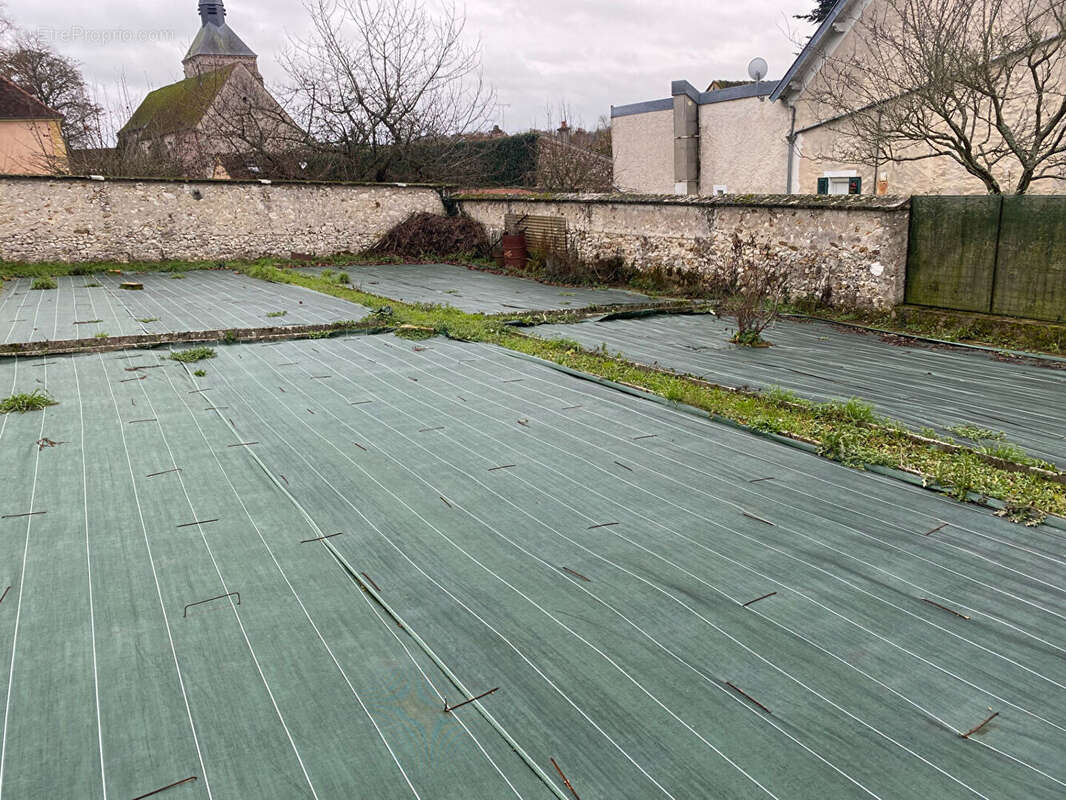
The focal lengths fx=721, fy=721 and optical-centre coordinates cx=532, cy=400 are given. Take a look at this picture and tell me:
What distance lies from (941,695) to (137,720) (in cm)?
224

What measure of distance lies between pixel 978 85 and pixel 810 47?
482cm

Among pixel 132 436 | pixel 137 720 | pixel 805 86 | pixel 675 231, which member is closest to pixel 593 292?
pixel 675 231

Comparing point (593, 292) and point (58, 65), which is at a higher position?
point (58, 65)

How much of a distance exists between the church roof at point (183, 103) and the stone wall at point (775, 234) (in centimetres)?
1691

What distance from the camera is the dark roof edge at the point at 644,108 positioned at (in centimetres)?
1577

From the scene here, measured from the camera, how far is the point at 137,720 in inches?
76.4

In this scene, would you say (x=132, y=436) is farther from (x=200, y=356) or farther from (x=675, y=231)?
(x=675, y=231)

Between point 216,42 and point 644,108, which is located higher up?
point 216,42

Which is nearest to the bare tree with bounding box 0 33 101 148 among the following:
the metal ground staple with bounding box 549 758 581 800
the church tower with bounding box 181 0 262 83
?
the church tower with bounding box 181 0 262 83

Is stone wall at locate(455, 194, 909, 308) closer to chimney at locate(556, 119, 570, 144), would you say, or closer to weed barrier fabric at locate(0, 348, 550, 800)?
weed barrier fabric at locate(0, 348, 550, 800)

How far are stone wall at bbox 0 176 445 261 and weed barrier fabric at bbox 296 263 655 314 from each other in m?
1.75

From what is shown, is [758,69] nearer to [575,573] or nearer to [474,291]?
[474,291]

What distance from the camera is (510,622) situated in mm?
2426

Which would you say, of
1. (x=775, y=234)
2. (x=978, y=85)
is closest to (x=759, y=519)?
(x=775, y=234)
